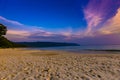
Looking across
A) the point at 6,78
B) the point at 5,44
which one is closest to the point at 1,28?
the point at 5,44

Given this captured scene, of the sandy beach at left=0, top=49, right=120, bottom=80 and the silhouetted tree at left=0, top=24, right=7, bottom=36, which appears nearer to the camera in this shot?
the sandy beach at left=0, top=49, right=120, bottom=80

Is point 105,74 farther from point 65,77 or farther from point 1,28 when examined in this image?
point 1,28

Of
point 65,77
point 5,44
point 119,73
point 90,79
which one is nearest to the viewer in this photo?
point 90,79

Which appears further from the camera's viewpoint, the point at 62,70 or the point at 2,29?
the point at 2,29

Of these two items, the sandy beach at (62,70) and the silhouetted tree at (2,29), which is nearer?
the sandy beach at (62,70)

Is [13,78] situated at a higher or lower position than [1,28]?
lower

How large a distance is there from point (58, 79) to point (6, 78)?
246cm

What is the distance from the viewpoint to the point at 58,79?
23.3 ft

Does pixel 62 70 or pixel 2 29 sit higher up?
pixel 2 29

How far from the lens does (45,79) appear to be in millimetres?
7094

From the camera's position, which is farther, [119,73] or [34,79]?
[119,73]

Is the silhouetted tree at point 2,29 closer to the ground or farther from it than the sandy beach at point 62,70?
farther from it

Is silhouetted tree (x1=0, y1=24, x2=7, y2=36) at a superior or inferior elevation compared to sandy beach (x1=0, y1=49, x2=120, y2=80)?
superior

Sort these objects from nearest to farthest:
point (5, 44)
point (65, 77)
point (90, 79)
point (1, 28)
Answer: point (90, 79)
point (65, 77)
point (1, 28)
point (5, 44)
